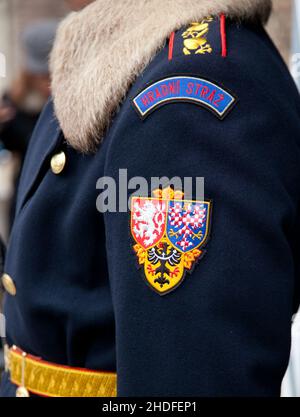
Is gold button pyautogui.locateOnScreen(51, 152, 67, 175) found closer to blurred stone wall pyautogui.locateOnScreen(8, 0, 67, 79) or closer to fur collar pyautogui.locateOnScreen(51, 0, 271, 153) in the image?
fur collar pyautogui.locateOnScreen(51, 0, 271, 153)

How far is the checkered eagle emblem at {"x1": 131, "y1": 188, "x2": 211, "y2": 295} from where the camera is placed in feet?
4.13

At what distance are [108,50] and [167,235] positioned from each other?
0.36 metres

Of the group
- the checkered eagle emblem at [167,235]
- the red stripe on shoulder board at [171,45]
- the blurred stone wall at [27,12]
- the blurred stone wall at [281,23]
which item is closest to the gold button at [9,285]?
the checkered eagle emblem at [167,235]

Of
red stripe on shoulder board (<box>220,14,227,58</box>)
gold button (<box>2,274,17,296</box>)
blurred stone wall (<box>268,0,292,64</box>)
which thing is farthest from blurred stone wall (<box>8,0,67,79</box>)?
red stripe on shoulder board (<box>220,14,227,58</box>)

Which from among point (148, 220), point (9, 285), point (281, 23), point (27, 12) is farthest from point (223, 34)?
point (27, 12)

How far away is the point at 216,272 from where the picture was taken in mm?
1239

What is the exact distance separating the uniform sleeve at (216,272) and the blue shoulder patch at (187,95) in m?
0.01

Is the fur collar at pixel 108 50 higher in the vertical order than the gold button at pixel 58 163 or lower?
higher

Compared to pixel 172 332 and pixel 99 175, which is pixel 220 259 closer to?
pixel 172 332

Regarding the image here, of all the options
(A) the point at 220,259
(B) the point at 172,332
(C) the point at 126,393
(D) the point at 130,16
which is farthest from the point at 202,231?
(D) the point at 130,16

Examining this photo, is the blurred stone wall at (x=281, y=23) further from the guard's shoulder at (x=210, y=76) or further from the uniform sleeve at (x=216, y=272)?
the uniform sleeve at (x=216, y=272)

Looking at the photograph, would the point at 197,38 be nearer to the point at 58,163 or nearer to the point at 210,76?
the point at 210,76

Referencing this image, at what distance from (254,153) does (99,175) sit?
27 cm

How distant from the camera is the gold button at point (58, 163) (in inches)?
58.2
